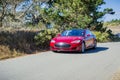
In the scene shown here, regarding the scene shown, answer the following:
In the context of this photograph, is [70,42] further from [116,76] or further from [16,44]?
[116,76]

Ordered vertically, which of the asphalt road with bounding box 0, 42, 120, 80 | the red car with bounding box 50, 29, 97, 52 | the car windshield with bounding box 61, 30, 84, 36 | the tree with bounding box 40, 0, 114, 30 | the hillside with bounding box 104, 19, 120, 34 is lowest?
the hillside with bounding box 104, 19, 120, 34

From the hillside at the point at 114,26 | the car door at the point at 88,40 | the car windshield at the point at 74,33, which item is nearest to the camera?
the car door at the point at 88,40

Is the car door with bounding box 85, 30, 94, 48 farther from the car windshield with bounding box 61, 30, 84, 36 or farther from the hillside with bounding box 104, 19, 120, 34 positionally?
the hillside with bounding box 104, 19, 120, 34

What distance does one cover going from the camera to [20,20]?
32.5m

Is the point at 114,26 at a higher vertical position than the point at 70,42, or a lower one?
lower

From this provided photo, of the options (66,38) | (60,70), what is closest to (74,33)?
(66,38)

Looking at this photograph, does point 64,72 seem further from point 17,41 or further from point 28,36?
point 28,36

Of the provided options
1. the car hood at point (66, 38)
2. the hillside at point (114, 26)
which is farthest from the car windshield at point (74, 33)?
the hillside at point (114, 26)

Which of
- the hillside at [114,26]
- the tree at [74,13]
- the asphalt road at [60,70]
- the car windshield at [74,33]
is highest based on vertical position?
the tree at [74,13]

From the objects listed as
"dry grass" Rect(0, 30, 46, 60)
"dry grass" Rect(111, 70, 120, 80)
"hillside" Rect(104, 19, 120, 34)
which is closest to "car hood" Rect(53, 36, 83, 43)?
"dry grass" Rect(0, 30, 46, 60)

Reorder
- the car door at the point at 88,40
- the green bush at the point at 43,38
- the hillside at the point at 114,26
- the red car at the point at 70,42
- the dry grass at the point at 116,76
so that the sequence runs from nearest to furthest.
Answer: the dry grass at the point at 116,76 < the red car at the point at 70,42 < the car door at the point at 88,40 < the green bush at the point at 43,38 < the hillside at the point at 114,26

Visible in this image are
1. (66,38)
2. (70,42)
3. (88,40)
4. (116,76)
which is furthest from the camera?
(88,40)

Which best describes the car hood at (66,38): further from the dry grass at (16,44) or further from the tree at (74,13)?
the tree at (74,13)

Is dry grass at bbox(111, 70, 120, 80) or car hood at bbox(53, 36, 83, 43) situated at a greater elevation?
car hood at bbox(53, 36, 83, 43)
